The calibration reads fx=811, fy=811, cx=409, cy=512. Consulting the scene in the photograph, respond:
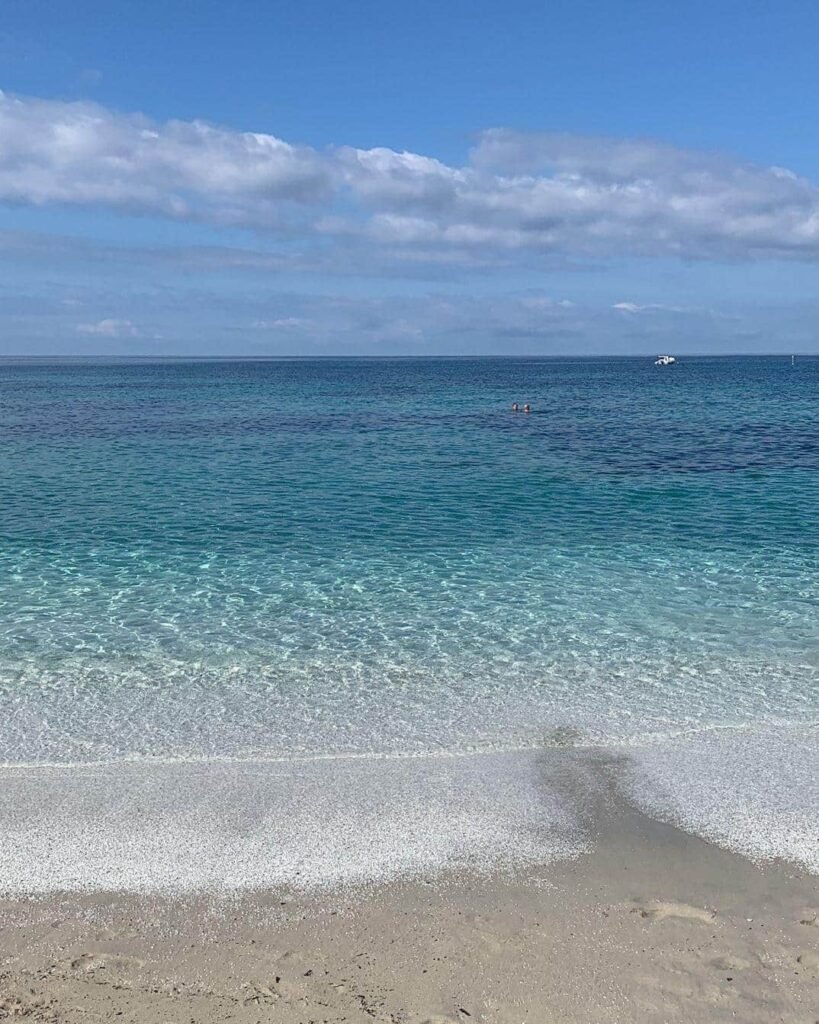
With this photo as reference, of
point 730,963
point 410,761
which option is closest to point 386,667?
point 410,761

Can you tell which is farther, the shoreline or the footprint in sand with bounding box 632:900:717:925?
the shoreline

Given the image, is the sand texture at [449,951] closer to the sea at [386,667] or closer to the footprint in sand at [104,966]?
the footprint in sand at [104,966]

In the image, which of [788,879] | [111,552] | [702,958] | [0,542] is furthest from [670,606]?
[0,542]

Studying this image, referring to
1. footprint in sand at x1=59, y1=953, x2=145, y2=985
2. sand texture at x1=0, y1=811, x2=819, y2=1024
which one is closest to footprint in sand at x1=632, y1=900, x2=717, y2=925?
sand texture at x1=0, y1=811, x2=819, y2=1024

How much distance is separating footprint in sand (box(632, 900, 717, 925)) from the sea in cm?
148

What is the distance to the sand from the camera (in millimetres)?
8594

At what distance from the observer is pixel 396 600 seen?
22297 millimetres

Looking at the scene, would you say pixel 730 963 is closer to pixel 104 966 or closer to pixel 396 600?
pixel 104 966

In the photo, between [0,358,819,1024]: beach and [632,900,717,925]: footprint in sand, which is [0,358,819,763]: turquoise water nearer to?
[0,358,819,1024]: beach

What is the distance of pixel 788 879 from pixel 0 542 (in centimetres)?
2615

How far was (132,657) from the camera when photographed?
18594 mm

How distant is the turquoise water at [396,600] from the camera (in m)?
15.8

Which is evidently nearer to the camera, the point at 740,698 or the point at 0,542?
the point at 740,698

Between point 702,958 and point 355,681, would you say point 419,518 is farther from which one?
point 702,958
